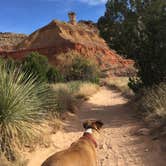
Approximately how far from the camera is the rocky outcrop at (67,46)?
243 feet

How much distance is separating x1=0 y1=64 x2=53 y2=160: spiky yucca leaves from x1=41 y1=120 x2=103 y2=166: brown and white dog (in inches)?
104

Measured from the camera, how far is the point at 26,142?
30.2 ft

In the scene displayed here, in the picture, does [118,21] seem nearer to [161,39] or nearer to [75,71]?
[161,39]

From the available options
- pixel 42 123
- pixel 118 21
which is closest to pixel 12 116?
pixel 42 123

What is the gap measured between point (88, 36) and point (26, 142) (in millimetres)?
77241

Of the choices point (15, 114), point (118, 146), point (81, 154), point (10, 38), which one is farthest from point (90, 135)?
point (10, 38)

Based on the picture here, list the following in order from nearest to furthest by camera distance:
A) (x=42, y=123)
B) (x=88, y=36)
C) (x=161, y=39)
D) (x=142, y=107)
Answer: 1. (x=42, y=123)
2. (x=142, y=107)
3. (x=161, y=39)
4. (x=88, y=36)

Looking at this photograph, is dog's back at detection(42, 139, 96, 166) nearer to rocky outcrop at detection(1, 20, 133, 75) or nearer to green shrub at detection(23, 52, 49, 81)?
green shrub at detection(23, 52, 49, 81)

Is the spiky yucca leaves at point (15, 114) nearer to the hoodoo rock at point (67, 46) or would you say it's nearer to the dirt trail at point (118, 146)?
the dirt trail at point (118, 146)

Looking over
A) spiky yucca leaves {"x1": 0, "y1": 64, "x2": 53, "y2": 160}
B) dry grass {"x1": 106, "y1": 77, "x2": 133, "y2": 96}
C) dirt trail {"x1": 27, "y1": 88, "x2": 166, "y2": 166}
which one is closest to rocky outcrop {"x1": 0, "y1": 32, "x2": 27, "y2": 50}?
dry grass {"x1": 106, "y1": 77, "x2": 133, "y2": 96}

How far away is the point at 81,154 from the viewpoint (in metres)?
5.73

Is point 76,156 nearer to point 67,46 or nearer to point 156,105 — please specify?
point 156,105

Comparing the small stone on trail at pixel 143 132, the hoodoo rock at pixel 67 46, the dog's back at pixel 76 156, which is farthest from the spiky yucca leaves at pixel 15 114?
the hoodoo rock at pixel 67 46

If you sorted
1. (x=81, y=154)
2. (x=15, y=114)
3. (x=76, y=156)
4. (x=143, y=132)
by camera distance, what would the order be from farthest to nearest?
(x=143, y=132) → (x=15, y=114) → (x=81, y=154) → (x=76, y=156)
